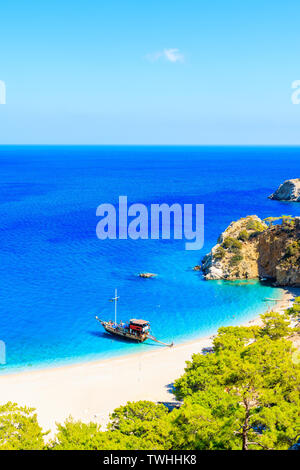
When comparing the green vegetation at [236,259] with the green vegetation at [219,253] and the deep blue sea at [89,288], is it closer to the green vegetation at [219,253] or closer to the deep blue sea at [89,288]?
the green vegetation at [219,253]

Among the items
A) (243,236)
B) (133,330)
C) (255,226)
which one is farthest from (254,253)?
(133,330)

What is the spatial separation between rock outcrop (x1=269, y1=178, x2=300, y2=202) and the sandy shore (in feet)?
327

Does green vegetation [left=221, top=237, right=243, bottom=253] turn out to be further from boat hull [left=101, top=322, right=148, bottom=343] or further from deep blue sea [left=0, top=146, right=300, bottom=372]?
boat hull [left=101, top=322, right=148, bottom=343]

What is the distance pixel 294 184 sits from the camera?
430 feet

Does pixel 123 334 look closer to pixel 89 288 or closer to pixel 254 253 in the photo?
pixel 89 288

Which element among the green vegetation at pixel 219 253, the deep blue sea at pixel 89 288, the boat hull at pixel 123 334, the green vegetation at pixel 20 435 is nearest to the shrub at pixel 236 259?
the green vegetation at pixel 219 253

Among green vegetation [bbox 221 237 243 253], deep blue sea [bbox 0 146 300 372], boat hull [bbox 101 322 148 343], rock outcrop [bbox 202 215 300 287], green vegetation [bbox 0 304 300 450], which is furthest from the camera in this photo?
green vegetation [bbox 221 237 243 253]

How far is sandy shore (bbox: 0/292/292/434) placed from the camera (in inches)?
1218

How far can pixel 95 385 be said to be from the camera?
113ft

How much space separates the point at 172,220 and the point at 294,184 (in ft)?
179

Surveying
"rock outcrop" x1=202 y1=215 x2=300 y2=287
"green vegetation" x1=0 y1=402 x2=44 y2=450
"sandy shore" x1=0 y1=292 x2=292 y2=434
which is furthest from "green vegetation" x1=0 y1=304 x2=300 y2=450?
"rock outcrop" x1=202 y1=215 x2=300 y2=287

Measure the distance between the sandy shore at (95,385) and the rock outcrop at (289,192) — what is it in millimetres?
99730

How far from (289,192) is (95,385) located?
111971mm
